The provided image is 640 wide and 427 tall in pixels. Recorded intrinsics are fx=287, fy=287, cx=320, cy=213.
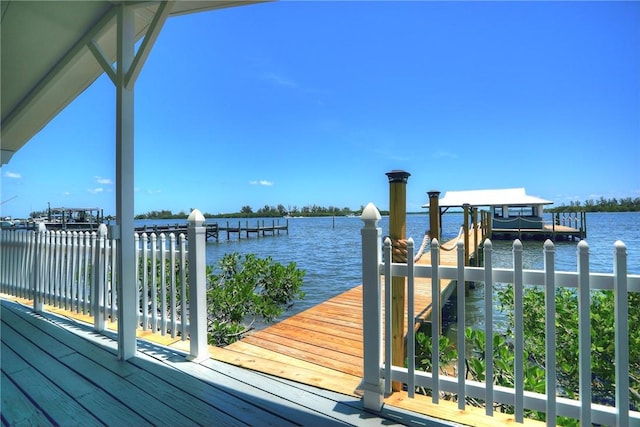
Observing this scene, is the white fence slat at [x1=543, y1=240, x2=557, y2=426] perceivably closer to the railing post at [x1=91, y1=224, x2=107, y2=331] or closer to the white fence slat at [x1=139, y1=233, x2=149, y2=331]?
the white fence slat at [x1=139, y1=233, x2=149, y2=331]

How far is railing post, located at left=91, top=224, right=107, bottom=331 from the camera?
3119 millimetres

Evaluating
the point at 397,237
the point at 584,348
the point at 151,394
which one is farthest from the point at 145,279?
the point at 584,348

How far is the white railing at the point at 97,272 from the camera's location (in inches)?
103

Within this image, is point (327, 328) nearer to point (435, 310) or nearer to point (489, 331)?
point (435, 310)

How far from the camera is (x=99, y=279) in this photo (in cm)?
314

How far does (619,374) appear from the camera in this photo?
1323 millimetres

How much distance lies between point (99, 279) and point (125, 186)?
1389 millimetres

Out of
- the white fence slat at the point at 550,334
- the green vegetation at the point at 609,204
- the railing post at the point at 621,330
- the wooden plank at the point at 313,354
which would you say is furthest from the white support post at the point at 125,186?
the green vegetation at the point at 609,204

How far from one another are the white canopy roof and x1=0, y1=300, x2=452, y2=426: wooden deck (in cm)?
1529

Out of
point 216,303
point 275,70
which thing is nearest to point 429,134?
point 275,70

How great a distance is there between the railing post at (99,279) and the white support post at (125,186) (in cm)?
81

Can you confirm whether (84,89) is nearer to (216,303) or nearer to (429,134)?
(216,303)

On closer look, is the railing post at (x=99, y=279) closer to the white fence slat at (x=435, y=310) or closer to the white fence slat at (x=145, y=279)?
the white fence slat at (x=145, y=279)

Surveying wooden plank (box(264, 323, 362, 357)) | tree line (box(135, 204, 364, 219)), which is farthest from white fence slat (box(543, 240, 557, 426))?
tree line (box(135, 204, 364, 219))
